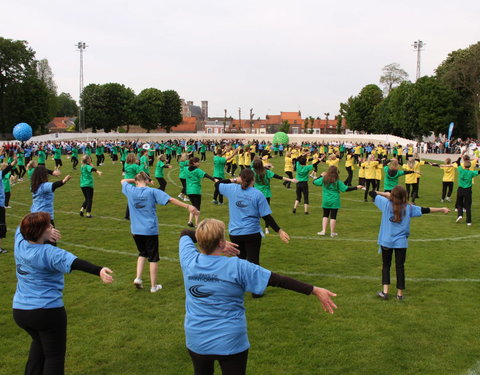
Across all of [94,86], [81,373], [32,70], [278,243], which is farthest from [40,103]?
[81,373]

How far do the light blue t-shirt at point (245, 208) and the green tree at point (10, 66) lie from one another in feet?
209

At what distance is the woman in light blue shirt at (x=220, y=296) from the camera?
3.12m

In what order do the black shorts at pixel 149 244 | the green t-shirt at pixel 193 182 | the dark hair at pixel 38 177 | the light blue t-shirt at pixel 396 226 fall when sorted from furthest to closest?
the green t-shirt at pixel 193 182 → the dark hair at pixel 38 177 → the black shorts at pixel 149 244 → the light blue t-shirt at pixel 396 226

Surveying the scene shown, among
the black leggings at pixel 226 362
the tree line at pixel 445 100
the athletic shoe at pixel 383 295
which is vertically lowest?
the athletic shoe at pixel 383 295

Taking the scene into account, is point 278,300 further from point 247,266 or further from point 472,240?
point 472,240

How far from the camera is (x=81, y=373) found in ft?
16.1

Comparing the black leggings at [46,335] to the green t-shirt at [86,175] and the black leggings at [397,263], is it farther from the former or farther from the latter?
the green t-shirt at [86,175]

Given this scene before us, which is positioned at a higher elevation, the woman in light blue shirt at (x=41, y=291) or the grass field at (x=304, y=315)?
the woman in light blue shirt at (x=41, y=291)

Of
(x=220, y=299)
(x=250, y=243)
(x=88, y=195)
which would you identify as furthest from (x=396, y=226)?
(x=88, y=195)

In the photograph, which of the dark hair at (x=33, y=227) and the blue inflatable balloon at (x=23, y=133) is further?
the blue inflatable balloon at (x=23, y=133)

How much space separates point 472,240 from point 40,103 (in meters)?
64.1

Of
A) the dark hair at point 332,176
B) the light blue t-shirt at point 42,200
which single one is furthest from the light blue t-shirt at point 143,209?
the dark hair at point 332,176

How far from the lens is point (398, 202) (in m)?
6.58

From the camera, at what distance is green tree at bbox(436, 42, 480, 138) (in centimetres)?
5719
